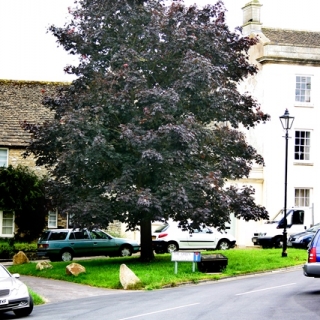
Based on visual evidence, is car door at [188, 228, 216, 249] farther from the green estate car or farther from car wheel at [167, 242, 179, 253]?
the green estate car

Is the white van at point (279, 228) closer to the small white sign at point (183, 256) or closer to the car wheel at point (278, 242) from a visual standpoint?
the car wheel at point (278, 242)

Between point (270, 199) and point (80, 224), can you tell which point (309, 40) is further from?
point (80, 224)

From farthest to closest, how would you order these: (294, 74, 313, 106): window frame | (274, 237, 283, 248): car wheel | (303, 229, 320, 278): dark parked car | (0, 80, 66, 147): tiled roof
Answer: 1. (294, 74, 313, 106): window frame
2. (0, 80, 66, 147): tiled roof
3. (274, 237, 283, 248): car wheel
4. (303, 229, 320, 278): dark parked car

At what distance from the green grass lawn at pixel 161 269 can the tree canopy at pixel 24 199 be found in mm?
8829

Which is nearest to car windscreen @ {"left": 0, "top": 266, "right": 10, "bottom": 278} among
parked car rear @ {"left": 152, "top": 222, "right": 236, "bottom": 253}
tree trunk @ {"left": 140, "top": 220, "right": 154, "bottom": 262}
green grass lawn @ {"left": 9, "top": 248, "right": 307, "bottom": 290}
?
green grass lawn @ {"left": 9, "top": 248, "right": 307, "bottom": 290}

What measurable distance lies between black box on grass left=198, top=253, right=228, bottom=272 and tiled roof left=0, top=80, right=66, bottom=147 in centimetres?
1715

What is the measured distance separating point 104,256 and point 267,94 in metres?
14.7

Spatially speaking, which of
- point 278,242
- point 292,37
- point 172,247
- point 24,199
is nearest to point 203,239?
point 172,247

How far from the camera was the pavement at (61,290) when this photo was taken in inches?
995

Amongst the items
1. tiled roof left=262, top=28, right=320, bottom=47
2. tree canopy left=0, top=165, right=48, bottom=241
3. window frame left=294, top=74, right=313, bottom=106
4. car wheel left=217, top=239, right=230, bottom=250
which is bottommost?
car wheel left=217, top=239, right=230, bottom=250

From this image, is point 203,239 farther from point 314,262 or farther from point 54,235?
point 314,262

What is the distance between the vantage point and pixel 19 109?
47812mm

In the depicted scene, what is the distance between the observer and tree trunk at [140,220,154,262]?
33812 mm

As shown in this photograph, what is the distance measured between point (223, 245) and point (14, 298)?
22.8 meters
